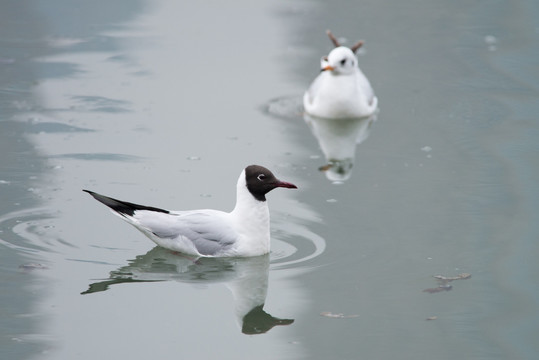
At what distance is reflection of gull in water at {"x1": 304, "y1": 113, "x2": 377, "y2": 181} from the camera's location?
8586 mm

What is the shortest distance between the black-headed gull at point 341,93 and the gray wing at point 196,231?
3.64 metres

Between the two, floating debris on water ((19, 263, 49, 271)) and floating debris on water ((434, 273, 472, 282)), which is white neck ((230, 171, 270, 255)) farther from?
floating debris on water ((19, 263, 49, 271))

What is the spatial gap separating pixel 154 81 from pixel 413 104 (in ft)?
9.17

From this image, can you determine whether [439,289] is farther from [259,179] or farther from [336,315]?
[259,179]

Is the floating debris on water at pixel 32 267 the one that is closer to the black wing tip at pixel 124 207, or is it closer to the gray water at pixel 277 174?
the gray water at pixel 277 174

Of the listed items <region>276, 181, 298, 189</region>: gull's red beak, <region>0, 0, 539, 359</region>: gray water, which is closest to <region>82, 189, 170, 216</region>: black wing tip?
<region>0, 0, 539, 359</region>: gray water

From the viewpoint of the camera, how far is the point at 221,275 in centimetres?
655

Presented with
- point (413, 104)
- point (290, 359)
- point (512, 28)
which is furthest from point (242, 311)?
point (512, 28)

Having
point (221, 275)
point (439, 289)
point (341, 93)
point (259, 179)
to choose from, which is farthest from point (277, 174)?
point (439, 289)

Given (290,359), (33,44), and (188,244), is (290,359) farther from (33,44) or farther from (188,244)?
(33,44)

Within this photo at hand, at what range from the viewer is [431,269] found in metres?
6.57

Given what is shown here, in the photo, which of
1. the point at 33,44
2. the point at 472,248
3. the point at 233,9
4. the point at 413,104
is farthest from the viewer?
the point at 233,9

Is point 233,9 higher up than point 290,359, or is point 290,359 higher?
point 233,9

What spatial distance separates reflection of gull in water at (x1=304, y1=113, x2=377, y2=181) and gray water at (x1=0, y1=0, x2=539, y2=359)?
0.12 meters
